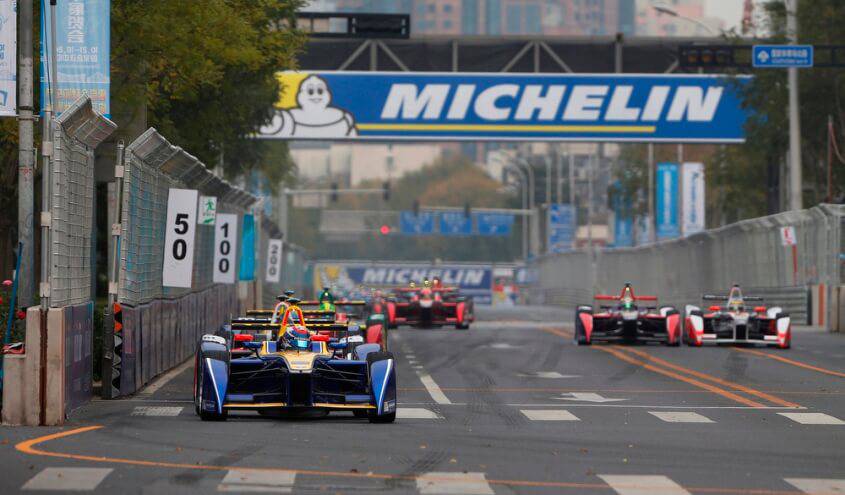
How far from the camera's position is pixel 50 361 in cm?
1459

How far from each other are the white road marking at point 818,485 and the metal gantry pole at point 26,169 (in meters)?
8.30

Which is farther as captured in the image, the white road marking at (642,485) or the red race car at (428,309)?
the red race car at (428,309)

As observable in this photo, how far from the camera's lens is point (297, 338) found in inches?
630

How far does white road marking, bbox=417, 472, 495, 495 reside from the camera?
409 inches

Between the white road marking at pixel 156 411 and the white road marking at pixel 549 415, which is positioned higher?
the white road marking at pixel 156 411

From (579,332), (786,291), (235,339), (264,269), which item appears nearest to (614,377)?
(235,339)

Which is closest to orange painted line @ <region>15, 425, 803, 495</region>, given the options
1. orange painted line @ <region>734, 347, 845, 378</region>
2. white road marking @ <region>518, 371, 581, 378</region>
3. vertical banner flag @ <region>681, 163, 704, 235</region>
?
white road marking @ <region>518, 371, 581, 378</region>

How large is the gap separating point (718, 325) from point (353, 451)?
1946cm

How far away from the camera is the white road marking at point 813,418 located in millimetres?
15641

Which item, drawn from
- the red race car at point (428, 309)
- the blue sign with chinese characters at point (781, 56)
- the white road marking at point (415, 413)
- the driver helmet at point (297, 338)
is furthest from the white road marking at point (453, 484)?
the blue sign with chinese characters at point (781, 56)

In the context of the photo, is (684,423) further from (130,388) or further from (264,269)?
(264,269)

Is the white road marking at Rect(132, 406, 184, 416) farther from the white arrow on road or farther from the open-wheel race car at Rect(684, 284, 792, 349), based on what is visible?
the open-wheel race car at Rect(684, 284, 792, 349)

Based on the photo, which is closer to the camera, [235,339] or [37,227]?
[235,339]

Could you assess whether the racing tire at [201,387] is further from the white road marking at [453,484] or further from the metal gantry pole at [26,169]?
the white road marking at [453,484]
